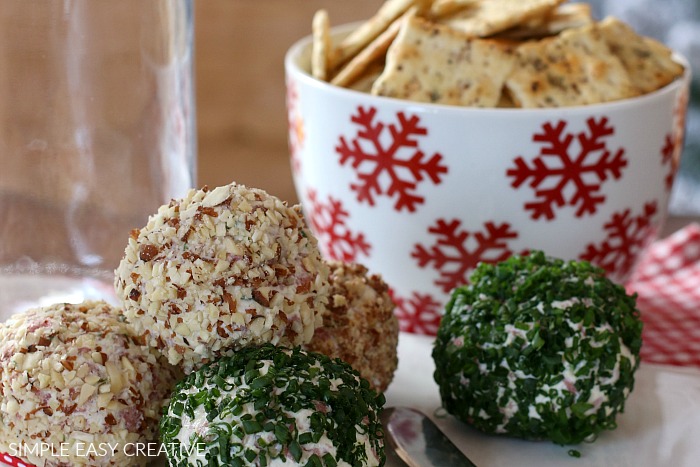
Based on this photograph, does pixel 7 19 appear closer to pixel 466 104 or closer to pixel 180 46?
pixel 180 46

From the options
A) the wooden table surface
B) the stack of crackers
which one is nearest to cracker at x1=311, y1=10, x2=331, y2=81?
the stack of crackers

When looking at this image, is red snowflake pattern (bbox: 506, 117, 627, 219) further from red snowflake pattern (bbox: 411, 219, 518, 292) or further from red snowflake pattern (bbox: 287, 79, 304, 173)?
red snowflake pattern (bbox: 287, 79, 304, 173)

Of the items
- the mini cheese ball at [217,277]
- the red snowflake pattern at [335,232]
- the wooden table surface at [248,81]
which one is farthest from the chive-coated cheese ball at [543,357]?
the wooden table surface at [248,81]

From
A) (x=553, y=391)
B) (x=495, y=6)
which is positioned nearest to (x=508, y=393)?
(x=553, y=391)

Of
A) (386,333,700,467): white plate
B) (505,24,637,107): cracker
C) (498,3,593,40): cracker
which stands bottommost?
(386,333,700,467): white plate

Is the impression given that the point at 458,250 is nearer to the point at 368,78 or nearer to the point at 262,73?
the point at 368,78

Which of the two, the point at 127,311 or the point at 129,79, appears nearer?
the point at 127,311

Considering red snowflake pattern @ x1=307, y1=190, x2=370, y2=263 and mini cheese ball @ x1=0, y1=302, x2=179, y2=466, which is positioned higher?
mini cheese ball @ x1=0, y1=302, x2=179, y2=466
